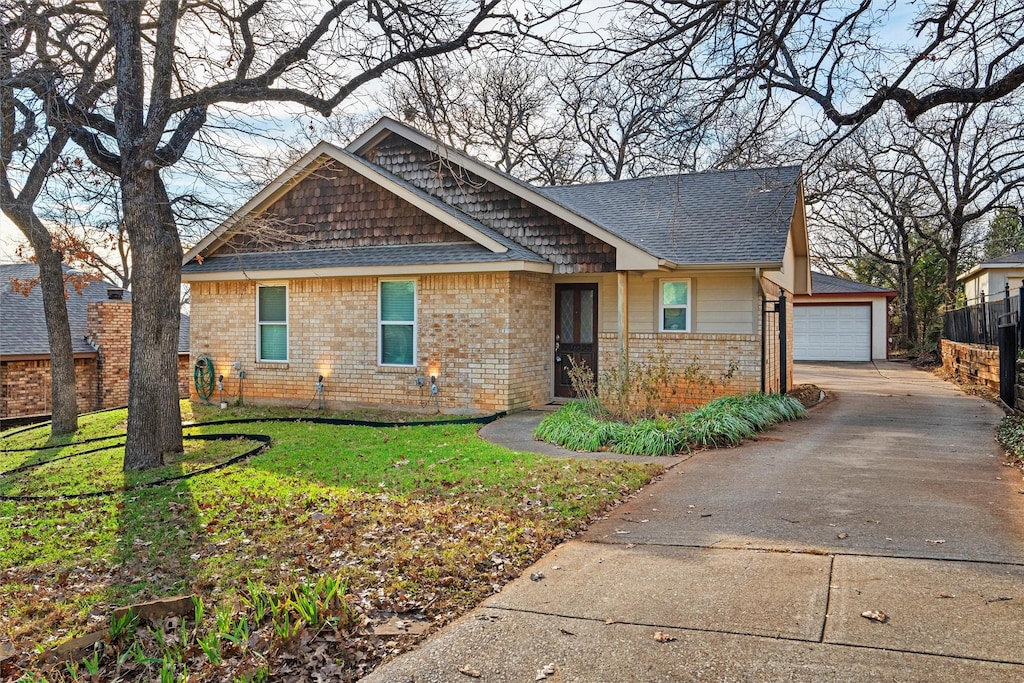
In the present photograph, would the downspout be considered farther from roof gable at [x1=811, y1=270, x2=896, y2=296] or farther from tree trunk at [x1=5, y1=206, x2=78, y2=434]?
roof gable at [x1=811, y1=270, x2=896, y2=296]

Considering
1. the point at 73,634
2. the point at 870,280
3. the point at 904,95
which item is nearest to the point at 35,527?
the point at 73,634

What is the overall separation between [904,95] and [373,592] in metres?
7.55

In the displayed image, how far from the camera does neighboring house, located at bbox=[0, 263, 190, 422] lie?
71.1 feet

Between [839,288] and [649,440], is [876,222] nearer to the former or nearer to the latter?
[839,288]

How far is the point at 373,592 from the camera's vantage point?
16.9 feet

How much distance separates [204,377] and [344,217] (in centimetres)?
483

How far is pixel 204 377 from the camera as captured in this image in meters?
17.1

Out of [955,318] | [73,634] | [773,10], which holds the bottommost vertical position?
[73,634]

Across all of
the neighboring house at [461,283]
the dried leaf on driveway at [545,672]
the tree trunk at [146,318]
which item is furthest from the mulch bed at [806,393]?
the dried leaf on driveway at [545,672]

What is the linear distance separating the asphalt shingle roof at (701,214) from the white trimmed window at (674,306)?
756mm

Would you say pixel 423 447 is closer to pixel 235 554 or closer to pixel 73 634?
pixel 235 554

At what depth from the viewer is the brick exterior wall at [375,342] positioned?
14.3 metres

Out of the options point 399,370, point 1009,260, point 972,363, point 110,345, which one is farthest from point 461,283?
point 1009,260

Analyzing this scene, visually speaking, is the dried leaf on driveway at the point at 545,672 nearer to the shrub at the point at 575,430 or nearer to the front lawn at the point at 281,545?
the front lawn at the point at 281,545
